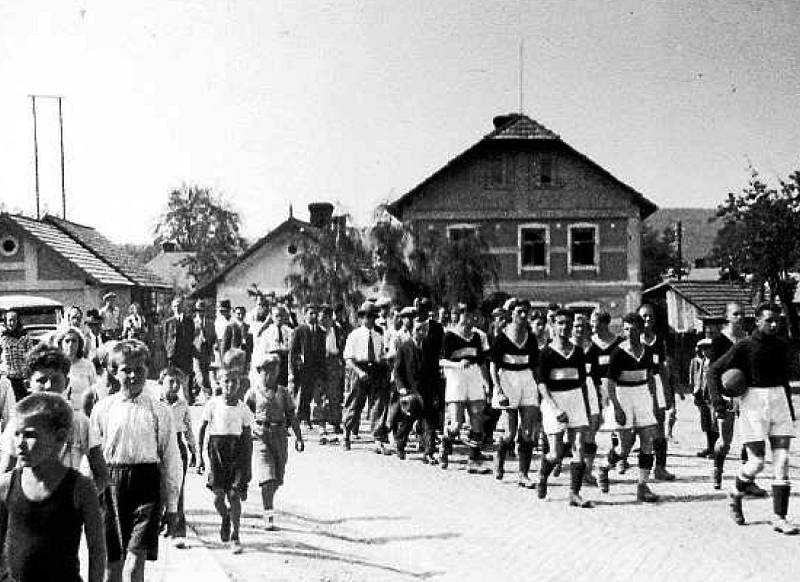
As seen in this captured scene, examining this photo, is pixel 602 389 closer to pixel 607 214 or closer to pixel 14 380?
pixel 14 380

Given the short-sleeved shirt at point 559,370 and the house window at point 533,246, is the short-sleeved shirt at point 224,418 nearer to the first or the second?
the short-sleeved shirt at point 559,370

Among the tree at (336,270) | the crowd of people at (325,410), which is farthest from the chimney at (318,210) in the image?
the crowd of people at (325,410)

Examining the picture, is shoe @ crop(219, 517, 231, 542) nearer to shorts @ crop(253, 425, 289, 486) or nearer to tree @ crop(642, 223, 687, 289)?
shorts @ crop(253, 425, 289, 486)

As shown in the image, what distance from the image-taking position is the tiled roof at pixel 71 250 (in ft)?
134

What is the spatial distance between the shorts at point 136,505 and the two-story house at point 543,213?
35.9 metres

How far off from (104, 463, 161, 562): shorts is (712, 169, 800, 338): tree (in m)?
24.6

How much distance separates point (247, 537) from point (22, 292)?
1370 inches

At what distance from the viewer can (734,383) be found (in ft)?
30.4

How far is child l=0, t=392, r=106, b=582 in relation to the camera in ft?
13.4

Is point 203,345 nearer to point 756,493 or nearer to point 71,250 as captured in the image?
point 756,493

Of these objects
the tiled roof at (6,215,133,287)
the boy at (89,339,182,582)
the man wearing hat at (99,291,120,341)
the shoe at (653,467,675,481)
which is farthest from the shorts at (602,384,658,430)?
the tiled roof at (6,215,133,287)

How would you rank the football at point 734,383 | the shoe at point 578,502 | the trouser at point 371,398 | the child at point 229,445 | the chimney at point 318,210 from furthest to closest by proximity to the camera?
the chimney at point 318,210, the trouser at point 371,398, the shoe at point 578,502, the football at point 734,383, the child at point 229,445

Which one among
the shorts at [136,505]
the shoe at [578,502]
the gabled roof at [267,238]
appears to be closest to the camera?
the shorts at [136,505]

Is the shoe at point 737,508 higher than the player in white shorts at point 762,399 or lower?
lower
